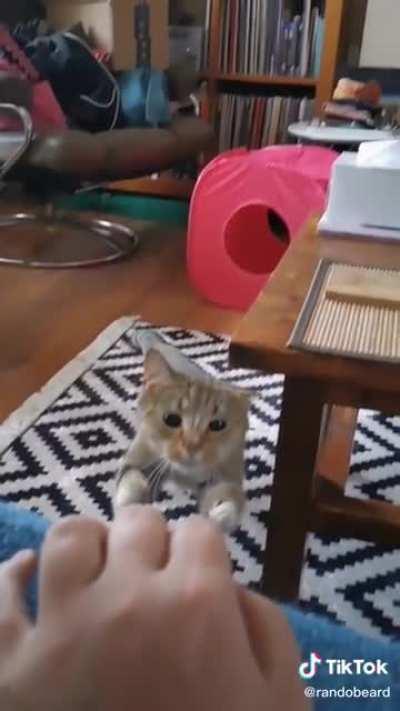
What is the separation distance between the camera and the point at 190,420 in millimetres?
1092

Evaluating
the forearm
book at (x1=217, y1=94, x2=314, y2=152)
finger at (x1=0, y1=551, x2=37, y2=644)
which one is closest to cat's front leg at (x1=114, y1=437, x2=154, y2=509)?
finger at (x1=0, y1=551, x2=37, y2=644)

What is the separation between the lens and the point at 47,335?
1.92 metres

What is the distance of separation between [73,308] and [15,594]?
1778 millimetres

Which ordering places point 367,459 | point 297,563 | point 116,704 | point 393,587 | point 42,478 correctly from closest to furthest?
1. point 116,704
2. point 297,563
3. point 393,587
4. point 42,478
5. point 367,459

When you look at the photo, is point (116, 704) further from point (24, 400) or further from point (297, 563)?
point (24, 400)

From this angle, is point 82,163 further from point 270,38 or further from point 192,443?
point 192,443

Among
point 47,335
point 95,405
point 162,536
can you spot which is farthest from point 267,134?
point 162,536

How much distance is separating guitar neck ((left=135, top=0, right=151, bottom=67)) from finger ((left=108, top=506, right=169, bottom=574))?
2541 millimetres

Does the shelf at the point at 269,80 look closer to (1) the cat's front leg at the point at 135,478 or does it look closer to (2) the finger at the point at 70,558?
(1) the cat's front leg at the point at 135,478

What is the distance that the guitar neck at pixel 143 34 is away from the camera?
2645mm

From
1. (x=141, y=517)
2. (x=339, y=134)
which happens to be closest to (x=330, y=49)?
(x=339, y=134)

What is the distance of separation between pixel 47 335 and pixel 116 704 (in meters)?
1.66

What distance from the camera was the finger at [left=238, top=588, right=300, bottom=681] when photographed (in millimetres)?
336

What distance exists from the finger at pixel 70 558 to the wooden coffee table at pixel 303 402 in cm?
42
